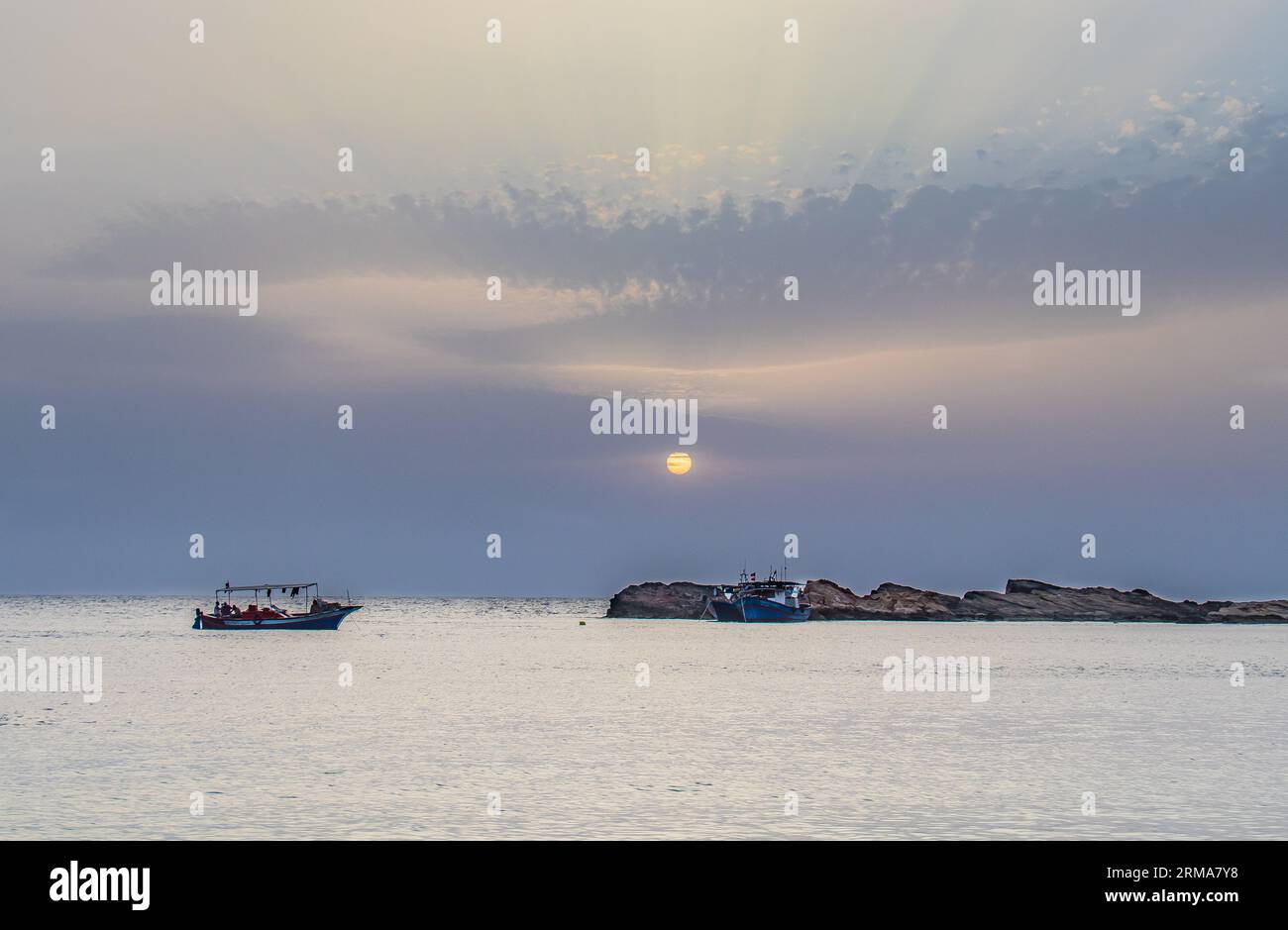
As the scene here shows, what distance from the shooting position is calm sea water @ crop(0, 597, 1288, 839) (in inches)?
1164

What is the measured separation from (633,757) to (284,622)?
142m

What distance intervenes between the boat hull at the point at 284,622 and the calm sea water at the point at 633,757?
79.0 metres

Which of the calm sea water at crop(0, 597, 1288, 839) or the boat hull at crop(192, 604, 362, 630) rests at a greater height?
the calm sea water at crop(0, 597, 1288, 839)

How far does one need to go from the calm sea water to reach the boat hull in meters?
79.0

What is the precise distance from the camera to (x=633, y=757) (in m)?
41.8

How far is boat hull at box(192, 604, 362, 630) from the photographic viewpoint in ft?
563

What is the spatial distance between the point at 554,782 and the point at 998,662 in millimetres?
88833

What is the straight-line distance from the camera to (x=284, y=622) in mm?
172625

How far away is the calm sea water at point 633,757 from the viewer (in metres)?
29.6

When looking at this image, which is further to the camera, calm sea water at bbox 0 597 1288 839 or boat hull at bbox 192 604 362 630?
boat hull at bbox 192 604 362 630

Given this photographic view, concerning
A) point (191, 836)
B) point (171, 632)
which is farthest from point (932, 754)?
point (171, 632)

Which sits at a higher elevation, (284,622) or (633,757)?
(633,757)

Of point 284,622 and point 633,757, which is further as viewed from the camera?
point 284,622
